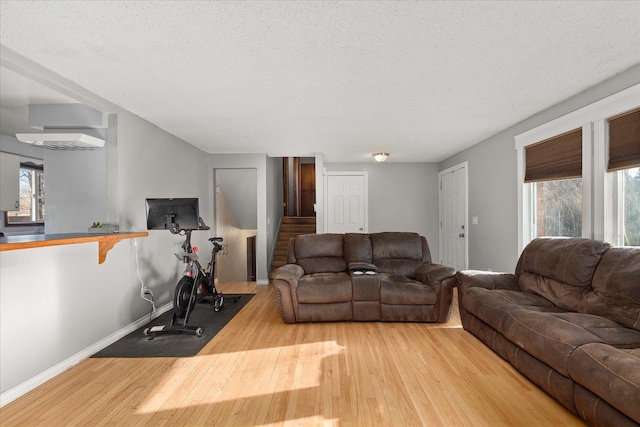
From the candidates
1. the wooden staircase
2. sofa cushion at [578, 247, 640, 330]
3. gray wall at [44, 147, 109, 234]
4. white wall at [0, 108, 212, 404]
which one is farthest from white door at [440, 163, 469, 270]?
gray wall at [44, 147, 109, 234]

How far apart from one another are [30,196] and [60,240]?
15.3 feet

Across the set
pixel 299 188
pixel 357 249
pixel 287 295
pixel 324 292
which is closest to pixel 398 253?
pixel 357 249

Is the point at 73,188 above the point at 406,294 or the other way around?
above

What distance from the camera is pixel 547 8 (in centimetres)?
184

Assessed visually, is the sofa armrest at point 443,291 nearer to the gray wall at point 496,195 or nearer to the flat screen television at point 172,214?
the gray wall at point 496,195

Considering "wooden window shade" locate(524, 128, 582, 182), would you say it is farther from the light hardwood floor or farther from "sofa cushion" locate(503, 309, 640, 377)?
the light hardwood floor

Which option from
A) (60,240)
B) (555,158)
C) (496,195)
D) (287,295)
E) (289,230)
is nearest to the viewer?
(60,240)

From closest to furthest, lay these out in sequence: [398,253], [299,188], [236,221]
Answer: [398,253], [236,221], [299,188]

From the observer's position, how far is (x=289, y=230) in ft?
26.9

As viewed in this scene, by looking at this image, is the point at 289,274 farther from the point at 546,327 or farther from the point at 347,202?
the point at 347,202

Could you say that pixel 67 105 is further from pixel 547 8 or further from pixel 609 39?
pixel 609 39

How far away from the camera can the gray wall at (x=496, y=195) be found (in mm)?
4211

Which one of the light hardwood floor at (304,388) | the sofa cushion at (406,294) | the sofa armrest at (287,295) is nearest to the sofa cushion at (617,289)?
the light hardwood floor at (304,388)

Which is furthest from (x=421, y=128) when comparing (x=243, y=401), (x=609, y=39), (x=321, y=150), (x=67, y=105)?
(x=67, y=105)
